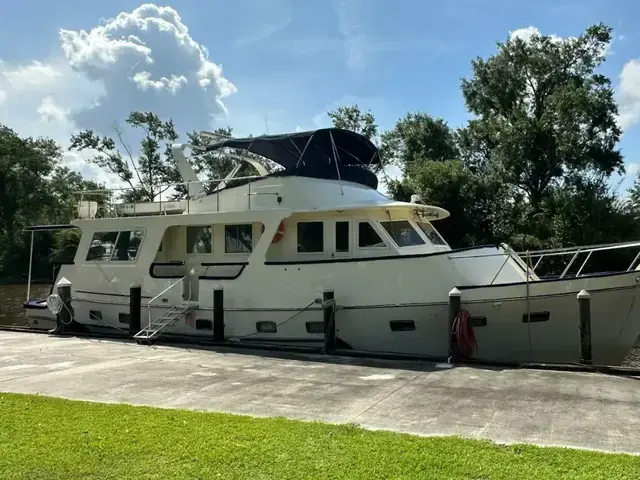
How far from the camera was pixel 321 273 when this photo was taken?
10.7 metres

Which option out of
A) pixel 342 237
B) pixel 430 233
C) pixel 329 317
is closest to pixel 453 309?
pixel 329 317

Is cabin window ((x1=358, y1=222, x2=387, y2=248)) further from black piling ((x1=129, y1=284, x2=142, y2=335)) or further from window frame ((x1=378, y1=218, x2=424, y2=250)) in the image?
black piling ((x1=129, y1=284, x2=142, y2=335))

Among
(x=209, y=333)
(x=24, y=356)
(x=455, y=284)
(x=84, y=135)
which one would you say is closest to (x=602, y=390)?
(x=455, y=284)

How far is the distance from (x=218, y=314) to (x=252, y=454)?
7155 mm

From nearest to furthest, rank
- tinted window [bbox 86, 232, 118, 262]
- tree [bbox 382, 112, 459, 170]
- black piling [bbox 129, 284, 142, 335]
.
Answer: black piling [bbox 129, 284, 142, 335] < tinted window [bbox 86, 232, 118, 262] < tree [bbox 382, 112, 459, 170]

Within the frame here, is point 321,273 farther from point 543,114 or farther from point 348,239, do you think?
point 543,114

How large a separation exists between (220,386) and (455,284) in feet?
15.3

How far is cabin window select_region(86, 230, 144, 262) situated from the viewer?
1290 cm

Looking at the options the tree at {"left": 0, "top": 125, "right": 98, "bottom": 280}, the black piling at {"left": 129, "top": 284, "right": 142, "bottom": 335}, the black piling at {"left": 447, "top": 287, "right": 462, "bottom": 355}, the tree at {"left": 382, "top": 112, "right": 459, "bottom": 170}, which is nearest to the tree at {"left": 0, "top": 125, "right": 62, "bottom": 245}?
the tree at {"left": 0, "top": 125, "right": 98, "bottom": 280}

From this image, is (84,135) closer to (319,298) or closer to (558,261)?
(558,261)

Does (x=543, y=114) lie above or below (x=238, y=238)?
above

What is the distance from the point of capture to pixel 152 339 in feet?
36.9

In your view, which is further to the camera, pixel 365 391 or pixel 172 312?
pixel 172 312

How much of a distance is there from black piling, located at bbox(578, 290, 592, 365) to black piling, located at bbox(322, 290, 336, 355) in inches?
159
